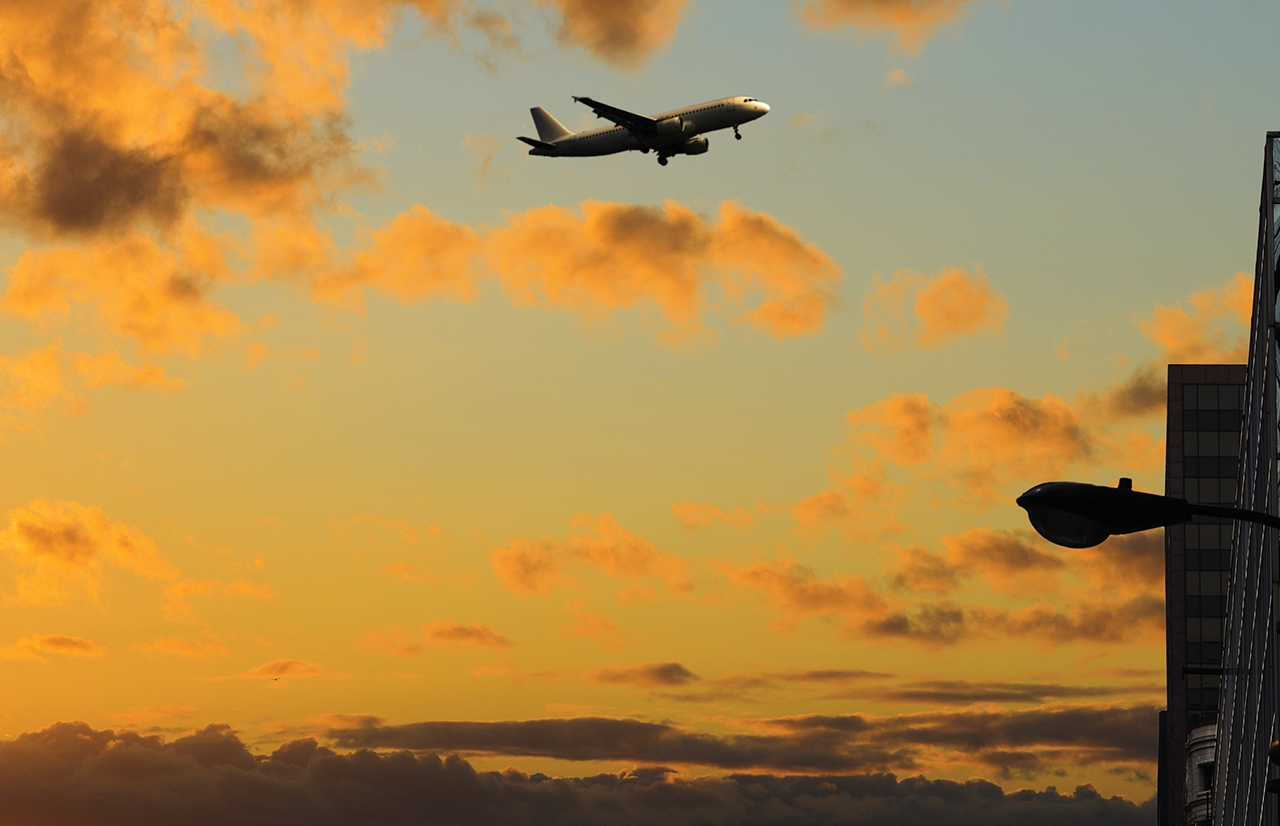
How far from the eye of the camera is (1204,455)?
171 metres

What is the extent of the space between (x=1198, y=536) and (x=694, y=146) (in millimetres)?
90140

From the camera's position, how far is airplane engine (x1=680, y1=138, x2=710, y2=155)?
4213 inches

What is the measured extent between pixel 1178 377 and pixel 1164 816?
194ft

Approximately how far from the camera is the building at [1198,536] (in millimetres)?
168875

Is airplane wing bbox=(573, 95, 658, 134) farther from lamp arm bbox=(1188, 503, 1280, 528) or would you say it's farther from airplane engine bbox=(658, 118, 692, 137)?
lamp arm bbox=(1188, 503, 1280, 528)

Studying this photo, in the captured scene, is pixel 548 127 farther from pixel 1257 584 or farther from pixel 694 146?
pixel 1257 584

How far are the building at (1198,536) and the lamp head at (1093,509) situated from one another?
536 ft

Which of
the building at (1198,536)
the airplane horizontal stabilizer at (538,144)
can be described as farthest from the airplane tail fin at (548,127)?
the building at (1198,536)

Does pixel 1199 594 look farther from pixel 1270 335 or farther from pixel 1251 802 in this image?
pixel 1270 335

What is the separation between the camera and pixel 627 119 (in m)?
105

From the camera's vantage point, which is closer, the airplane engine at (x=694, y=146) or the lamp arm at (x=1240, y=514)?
the lamp arm at (x=1240, y=514)

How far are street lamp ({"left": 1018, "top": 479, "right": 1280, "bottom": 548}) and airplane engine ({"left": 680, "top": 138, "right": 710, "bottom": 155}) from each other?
96.1 meters

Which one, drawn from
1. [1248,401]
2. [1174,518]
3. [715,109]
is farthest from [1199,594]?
[1174,518]

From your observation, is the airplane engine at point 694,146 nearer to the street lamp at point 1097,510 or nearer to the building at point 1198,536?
the building at point 1198,536
